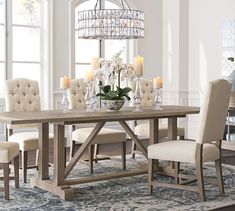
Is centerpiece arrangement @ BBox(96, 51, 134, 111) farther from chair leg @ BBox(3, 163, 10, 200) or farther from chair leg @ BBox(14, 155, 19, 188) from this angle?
chair leg @ BBox(3, 163, 10, 200)

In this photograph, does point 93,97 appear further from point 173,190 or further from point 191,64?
point 191,64

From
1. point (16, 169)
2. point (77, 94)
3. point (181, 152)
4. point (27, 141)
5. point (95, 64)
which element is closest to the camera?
point (181, 152)

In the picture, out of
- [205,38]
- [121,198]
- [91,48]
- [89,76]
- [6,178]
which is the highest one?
[205,38]

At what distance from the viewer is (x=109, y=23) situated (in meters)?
5.00

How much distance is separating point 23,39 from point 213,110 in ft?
12.8

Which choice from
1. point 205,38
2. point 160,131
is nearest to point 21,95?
point 160,131

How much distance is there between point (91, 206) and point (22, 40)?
3871 mm

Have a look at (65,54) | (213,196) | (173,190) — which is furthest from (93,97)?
(65,54)

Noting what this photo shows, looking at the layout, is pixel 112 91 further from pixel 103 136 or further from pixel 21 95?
pixel 21 95

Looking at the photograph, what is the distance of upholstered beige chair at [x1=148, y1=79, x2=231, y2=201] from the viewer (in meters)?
4.07

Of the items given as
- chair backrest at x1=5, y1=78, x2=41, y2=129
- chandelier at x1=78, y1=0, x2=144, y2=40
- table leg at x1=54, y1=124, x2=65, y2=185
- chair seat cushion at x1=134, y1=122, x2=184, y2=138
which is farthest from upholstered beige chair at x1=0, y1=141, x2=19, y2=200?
chair seat cushion at x1=134, y1=122, x2=184, y2=138

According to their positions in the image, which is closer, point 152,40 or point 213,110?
point 213,110

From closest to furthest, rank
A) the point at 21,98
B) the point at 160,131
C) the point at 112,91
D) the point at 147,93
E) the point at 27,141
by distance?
the point at 27,141, the point at 112,91, the point at 21,98, the point at 160,131, the point at 147,93

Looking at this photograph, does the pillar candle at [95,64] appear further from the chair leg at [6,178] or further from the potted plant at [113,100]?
the chair leg at [6,178]
